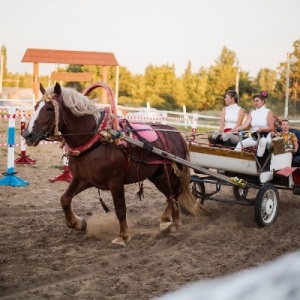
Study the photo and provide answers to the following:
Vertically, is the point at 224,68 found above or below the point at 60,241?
above

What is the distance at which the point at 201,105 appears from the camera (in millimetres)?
49281

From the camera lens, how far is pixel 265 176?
20.6ft

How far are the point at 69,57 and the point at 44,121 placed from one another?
990 inches

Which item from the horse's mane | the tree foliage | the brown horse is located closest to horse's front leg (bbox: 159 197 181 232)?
the brown horse

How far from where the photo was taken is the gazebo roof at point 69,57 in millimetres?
28438

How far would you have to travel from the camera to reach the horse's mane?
5117 mm

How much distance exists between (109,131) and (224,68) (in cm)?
4406

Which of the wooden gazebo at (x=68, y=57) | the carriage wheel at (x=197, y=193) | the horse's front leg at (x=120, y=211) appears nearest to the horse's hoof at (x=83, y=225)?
the horse's front leg at (x=120, y=211)

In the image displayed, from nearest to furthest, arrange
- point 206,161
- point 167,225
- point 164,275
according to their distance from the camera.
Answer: point 164,275, point 167,225, point 206,161

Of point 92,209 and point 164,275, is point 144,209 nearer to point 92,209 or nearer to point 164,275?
point 92,209

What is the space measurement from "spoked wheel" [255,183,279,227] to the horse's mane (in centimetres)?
226

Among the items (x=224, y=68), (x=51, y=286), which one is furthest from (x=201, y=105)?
(x=51, y=286)

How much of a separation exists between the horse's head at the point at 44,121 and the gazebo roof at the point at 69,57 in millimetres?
23374

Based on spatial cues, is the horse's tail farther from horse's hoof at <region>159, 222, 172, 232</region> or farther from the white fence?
the white fence
